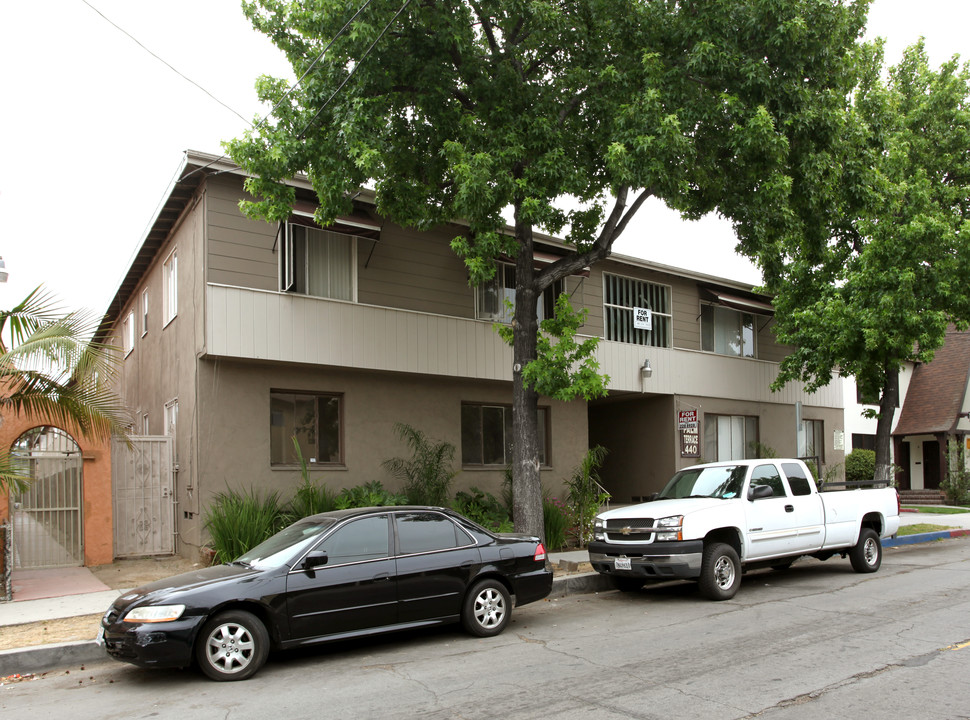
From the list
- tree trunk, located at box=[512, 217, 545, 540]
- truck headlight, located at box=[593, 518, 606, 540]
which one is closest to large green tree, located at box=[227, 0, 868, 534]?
tree trunk, located at box=[512, 217, 545, 540]

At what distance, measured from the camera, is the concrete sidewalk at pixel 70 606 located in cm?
774

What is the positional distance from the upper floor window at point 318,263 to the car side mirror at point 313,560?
7.28 m

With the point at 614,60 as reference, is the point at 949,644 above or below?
below

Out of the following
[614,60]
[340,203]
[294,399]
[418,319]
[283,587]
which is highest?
[614,60]

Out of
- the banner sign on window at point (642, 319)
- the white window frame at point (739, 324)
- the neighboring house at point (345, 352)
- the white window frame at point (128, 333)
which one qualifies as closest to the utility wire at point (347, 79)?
the neighboring house at point (345, 352)

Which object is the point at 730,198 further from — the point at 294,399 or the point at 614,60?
the point at 294,399

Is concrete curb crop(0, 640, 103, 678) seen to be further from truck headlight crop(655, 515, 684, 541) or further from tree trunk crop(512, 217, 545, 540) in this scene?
truck headlight crop(655, 515, 684, 541)

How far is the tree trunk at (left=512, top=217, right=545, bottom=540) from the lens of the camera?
1209 cm

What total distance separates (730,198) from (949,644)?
734 cm

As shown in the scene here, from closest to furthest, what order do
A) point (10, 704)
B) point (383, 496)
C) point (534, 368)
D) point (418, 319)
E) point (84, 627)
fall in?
point (10, 704)
point (84, 627)
point (534, 368)
point (383, 496)
point (418, 319)

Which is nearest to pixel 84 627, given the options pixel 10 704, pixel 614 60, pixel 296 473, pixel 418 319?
pixel 10 704

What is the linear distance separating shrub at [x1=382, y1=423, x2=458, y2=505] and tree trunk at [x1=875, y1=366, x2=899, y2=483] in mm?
11870

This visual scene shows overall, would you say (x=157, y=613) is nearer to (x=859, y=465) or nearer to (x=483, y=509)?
(x=483, y=509)

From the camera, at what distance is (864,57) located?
1290cm
